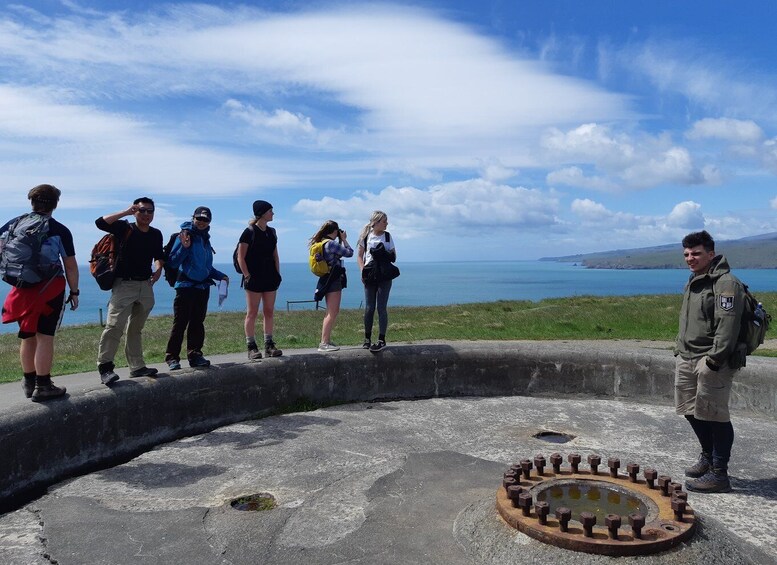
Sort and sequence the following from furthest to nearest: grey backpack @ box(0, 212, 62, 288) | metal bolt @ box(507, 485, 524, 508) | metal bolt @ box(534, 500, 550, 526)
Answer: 1. grey backpack @ box(0, 212, 62, 288)
2. metal bolt @ box(507, 485, 524, 508)
3. metal bolt @ box(534, 500, 550, 526)

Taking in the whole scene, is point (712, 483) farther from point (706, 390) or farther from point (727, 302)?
point (727, 302)

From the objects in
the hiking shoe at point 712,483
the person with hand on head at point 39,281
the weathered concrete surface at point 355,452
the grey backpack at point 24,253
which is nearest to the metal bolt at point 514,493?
the weathered concrete surface at point 355,452

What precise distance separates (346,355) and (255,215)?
1847 mm

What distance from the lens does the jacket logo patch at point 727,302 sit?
15.4 ft

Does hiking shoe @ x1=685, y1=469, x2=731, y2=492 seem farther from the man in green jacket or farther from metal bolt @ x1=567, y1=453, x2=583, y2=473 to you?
metal bolt @ x1=567, y1=453, x2=583, y2=473

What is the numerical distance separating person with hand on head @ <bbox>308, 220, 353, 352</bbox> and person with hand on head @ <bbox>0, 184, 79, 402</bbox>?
3.12 m

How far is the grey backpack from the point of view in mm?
5020

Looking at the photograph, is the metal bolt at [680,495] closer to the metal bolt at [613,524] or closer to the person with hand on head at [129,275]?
the metal bolt at [613,524]

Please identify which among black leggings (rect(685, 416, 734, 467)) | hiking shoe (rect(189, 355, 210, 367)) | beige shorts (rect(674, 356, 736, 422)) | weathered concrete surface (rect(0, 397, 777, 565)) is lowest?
weathered concrete surface (rect(0, 397, 777, 565))

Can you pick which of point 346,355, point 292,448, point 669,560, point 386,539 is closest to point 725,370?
point 669,560

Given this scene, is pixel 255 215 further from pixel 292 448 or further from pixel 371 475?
pixel 371 475

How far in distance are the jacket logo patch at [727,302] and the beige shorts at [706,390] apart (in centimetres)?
43

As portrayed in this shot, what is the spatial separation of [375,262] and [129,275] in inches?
110

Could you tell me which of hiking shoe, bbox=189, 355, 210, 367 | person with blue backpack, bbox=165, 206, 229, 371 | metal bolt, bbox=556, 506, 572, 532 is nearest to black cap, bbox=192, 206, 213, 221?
person with blue backpack, bbox=165, 206, 229, 371
